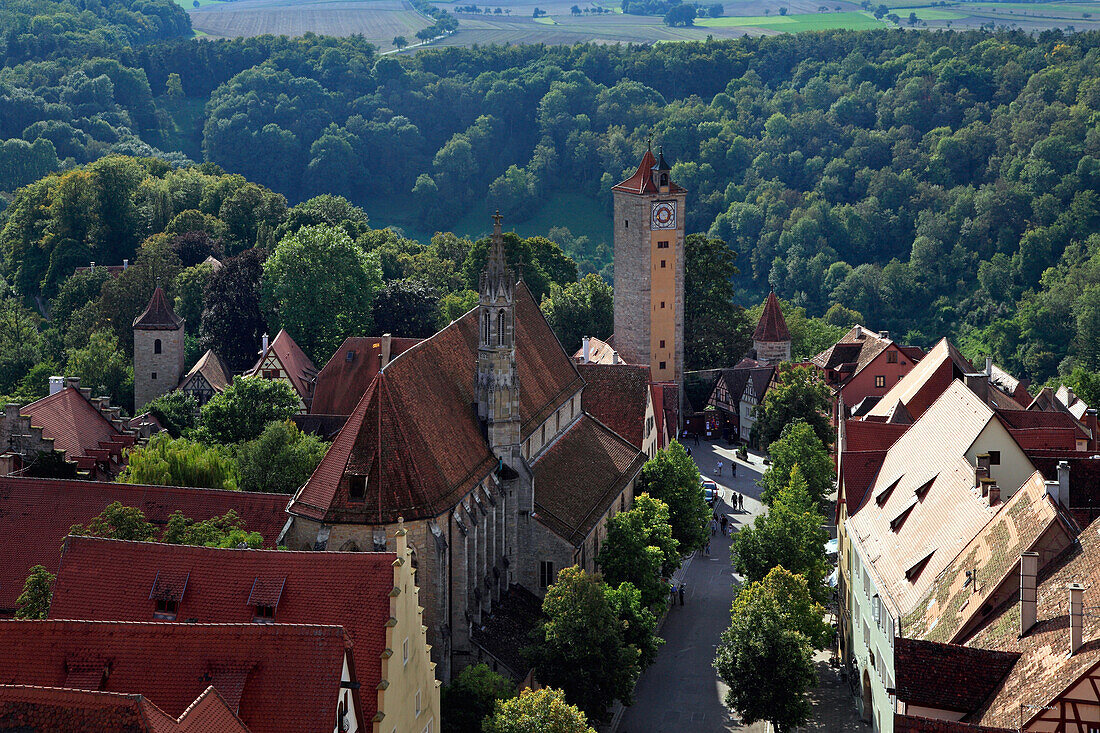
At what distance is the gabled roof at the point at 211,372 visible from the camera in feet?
325

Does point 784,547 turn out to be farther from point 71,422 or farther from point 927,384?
point 71,422

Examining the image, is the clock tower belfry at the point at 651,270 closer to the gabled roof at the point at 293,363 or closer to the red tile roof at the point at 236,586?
the gabled roof at the point at 293,363

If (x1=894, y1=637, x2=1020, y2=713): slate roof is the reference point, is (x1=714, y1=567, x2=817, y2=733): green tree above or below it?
below

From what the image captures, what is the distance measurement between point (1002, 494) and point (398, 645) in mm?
24273

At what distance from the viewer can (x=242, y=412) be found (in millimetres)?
77562

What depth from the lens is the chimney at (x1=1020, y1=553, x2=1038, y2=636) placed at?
1650 inches

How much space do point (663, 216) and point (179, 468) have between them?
5294 cm

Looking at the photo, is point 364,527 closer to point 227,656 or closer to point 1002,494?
point 227,656

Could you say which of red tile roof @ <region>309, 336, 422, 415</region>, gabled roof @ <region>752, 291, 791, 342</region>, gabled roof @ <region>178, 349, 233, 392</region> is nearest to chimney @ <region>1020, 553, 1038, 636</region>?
red tile roof @ <region>309, 336, 422, 415</region>

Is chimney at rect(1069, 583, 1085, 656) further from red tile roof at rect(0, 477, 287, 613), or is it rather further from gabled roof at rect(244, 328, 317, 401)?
gabled roof at rect(244, 328, 317, 401)

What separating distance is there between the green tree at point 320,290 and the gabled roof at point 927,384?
37.7 meters

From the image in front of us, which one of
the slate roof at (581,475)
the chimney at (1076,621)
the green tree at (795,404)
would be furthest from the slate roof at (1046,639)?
the green tree at (795,404)

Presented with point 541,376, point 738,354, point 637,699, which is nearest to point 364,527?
point 637,699

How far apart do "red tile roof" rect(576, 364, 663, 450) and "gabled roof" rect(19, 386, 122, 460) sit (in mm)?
22887
